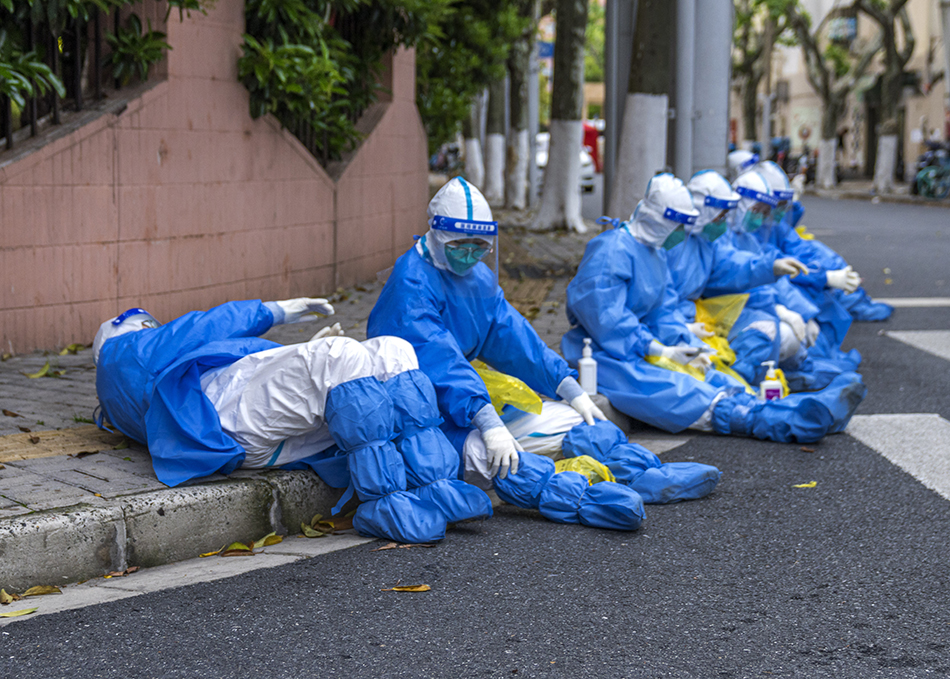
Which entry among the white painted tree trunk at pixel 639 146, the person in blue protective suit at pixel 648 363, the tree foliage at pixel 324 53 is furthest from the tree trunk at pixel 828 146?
the person in blue protective suit at pixel 648 363

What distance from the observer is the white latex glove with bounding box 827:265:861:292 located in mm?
7328

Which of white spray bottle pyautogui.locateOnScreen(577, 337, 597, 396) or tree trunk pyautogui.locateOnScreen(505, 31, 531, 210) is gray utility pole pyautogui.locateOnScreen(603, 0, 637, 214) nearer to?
white spray bottle pyautogui.locateOnScreen(577, 337, 597, 396)

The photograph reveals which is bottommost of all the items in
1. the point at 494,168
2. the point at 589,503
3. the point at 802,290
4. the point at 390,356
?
the point at 589,503

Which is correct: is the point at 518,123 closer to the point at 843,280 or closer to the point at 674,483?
the point at 843,280

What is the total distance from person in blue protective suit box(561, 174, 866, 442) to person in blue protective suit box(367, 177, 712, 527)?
2.69ft

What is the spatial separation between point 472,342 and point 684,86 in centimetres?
564

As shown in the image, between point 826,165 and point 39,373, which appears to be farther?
point 826,165

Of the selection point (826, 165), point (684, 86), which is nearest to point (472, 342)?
point (684, 86)

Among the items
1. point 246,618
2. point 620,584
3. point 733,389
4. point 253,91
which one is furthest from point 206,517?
point 253,91

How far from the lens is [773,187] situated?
318 inches

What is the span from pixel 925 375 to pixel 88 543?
535 centimetres

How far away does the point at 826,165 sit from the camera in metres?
31.9

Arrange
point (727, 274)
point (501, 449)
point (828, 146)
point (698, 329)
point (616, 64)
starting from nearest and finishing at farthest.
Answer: point (501, 449), point (698, 329), point (727, 274), point (616, 64), point (828, 146)

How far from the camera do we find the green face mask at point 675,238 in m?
5.80
